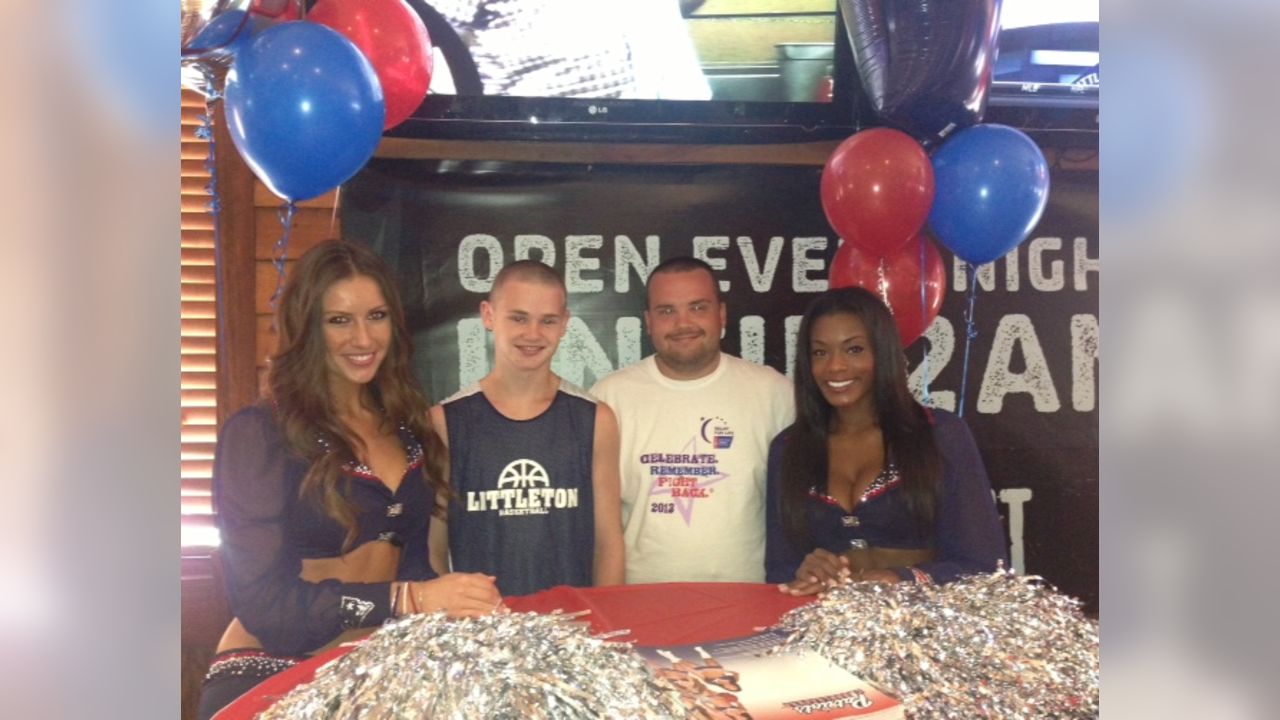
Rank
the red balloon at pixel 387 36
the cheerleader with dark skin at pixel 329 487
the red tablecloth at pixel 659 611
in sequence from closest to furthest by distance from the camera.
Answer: the red tablecloth at pixel 659 611, the cheerleader with dark skin at pixel 329 487, the red balloon at pixel 387 36

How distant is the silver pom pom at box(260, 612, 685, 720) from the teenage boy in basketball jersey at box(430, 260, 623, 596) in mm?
1124

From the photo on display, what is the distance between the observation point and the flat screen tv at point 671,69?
2648mm

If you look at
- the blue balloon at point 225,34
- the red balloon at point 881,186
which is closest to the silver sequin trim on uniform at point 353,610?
the blue balloon at point 225,34

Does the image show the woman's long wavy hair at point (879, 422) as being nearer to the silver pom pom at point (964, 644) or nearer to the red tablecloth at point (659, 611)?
the red tablecloth at point (659, 611)

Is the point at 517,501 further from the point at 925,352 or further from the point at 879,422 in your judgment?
the point at 925,352

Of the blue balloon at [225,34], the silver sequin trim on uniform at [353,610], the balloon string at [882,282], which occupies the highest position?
the blue balloon at [225,34]

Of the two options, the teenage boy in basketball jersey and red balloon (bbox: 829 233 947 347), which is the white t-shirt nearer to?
the teenage boy in basketball jersey

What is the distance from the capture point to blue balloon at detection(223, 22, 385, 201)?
5.89ft

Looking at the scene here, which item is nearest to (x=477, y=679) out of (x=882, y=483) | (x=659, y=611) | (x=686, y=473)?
(x=659, y=611)

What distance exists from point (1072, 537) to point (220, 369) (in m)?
2.56

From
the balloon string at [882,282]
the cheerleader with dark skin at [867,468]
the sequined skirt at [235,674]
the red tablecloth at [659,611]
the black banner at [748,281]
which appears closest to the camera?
the red tablecloth at [659,611]
